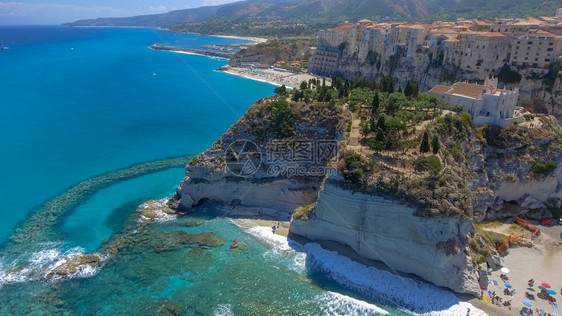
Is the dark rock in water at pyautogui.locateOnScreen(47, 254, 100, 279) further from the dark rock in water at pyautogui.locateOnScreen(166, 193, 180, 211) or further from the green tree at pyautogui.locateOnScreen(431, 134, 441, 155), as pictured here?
the green tree at pyautogui.locateOnScreen(431, 134, 441, 155)

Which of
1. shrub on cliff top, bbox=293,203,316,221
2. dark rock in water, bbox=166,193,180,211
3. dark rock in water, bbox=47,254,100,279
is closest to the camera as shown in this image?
dark rock in water, bbox=47,254,100,279

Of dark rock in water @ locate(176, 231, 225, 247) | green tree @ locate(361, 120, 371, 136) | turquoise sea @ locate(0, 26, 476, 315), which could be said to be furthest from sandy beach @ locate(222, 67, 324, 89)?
dark rock in water @ locate(176, 231, 225, 247)

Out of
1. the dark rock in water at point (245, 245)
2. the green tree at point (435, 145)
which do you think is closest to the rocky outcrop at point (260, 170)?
the dark rock in water at point (245, 245)

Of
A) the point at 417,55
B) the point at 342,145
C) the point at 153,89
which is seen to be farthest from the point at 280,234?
the point at 153,89

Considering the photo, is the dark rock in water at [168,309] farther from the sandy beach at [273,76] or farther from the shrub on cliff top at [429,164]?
the sandy beach at [273,76]

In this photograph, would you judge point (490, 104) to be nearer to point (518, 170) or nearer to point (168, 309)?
point (518, 170)

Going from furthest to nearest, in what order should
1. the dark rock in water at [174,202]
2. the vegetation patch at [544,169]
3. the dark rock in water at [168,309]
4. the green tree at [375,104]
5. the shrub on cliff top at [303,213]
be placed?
the dark rock in water at [174,202]
the green tree at [375,104]
the vegetation patch at [544,169]
the shrub on cliff top at [303,213]
the dark rock in water at [168,309]

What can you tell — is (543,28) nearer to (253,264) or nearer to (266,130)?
(266,130)

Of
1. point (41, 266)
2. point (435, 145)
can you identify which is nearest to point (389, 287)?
point (435, 145)
